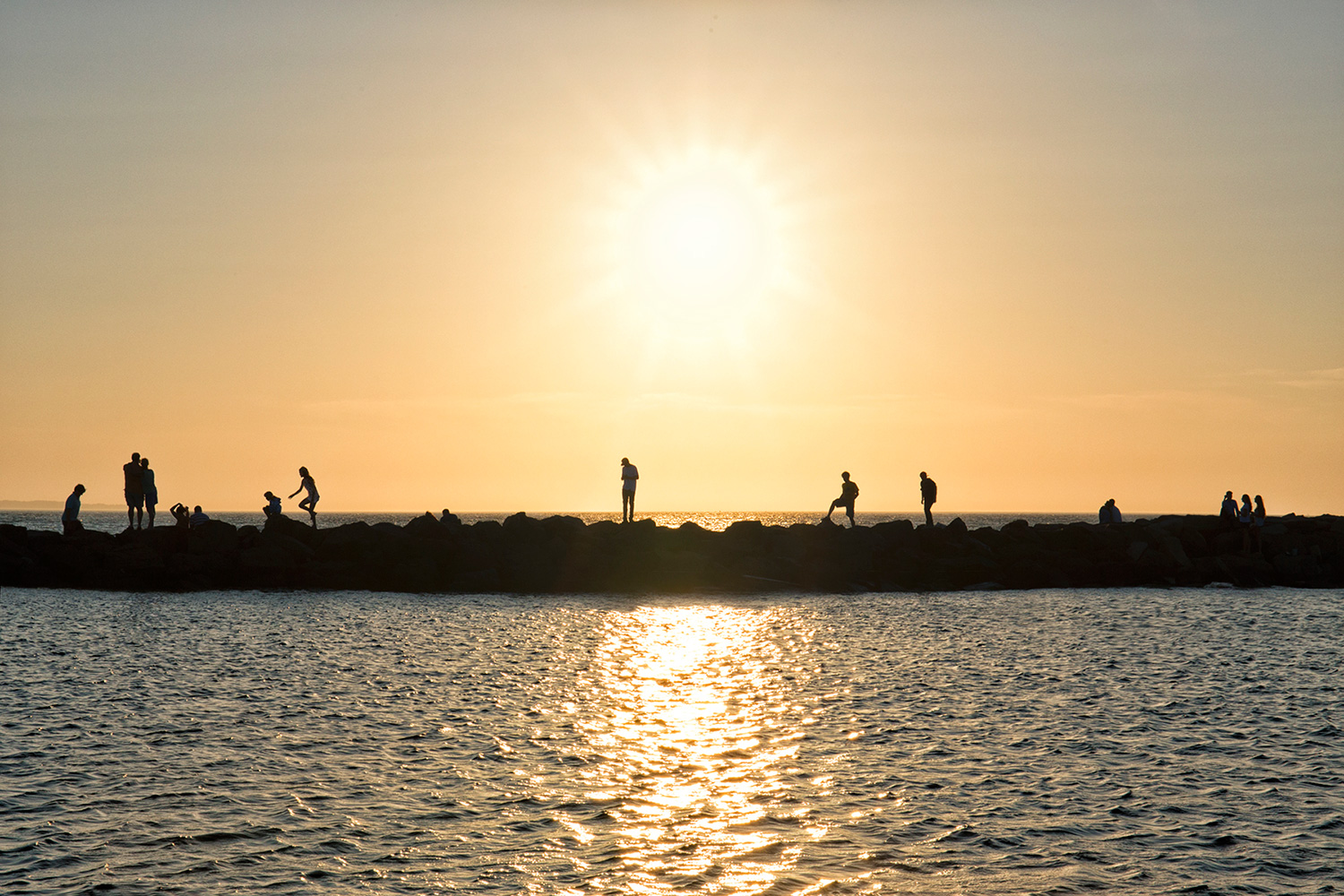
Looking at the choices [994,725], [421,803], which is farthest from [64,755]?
[994,725]

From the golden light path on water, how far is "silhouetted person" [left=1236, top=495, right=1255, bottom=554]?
25.5m

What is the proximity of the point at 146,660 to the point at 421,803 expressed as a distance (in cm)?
1250

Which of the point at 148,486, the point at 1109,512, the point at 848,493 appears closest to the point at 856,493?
the point at 848,493

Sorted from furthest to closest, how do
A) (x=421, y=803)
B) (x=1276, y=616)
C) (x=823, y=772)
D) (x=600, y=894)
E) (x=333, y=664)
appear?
1. (x=1276, y=616)
2. (x=333, y=664)
3. (x=823, y=772)
4. (x=421, y=803)
5. (x=600, y=894)

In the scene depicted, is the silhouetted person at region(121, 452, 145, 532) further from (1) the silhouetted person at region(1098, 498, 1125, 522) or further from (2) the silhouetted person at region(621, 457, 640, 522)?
(1) the silhouetted person at region(1098, 498, 1125, 522)

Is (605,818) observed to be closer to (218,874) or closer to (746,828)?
(746,828)

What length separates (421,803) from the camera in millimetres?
12148

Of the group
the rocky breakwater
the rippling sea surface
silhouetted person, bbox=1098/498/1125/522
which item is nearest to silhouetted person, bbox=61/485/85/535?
the rocky breakwater

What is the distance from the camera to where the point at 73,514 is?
3994 cm

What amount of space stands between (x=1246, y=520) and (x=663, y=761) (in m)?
37.0

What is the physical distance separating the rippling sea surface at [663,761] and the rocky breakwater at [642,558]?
1085 cm

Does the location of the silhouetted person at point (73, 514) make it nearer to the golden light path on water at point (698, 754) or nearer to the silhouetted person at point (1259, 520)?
the golden light path on water at point (698, 754)

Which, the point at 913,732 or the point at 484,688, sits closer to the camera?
the point at 913,732

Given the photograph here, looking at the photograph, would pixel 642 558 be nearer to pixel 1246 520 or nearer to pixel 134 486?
pixel 134 486
